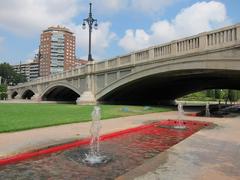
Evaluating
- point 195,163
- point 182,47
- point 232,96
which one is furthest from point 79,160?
point 232,96

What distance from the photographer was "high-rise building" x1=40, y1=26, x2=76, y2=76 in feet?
445

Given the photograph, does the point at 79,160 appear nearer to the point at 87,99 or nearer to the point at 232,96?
the point at 87,99

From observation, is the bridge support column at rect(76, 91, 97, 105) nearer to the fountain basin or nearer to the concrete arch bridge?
the concrete arch bridge

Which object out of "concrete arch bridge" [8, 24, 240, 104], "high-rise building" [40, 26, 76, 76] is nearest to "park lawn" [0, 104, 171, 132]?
"concrete arch bridge" [8, 24, 240, 104]

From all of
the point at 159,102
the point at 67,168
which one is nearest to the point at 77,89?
the point at 159,102

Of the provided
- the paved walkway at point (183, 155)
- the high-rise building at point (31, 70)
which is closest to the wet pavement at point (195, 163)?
the paved walkway at point (183, 155)

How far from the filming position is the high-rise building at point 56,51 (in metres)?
136

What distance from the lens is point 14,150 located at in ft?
23.1

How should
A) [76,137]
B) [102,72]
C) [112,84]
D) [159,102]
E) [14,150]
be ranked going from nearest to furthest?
[14,150]
[76,137]
[112,84]
[102,72]
[159,102]

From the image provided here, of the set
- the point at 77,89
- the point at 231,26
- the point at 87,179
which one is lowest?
the point at 87,179

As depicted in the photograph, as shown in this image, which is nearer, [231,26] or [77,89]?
[231,26]

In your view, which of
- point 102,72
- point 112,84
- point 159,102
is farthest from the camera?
point 159,102

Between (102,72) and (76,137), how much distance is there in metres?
22.1

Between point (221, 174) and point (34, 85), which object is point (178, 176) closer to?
point (221, 174)
